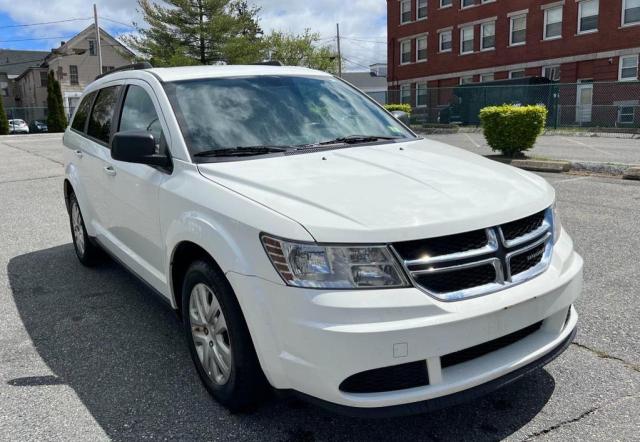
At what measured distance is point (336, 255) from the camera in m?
2.35

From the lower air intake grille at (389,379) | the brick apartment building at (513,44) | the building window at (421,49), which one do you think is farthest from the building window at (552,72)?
the lower air intake grille at (389,379)

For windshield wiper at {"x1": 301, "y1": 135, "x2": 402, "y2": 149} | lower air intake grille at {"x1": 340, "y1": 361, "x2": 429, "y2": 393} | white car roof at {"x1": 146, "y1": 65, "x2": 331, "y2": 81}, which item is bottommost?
lower air intake grille at {"x1": 340, "y1": 361, "x2": 429, "y2": 393}

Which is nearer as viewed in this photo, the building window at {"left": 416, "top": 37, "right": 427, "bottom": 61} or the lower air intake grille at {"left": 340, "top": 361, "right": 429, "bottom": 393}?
the lower air intake grille at {"left": 340, "top": 361, "right": 429, "bottom": 393}

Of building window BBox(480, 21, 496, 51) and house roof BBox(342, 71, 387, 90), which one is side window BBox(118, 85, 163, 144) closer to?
building window BBox(480, 21, 496, 51)

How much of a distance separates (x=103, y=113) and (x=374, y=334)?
3513 mm

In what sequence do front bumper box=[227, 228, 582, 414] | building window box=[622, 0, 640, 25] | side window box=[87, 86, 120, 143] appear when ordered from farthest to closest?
1. building window box=[622, 0, 640, 25]
2. side window box=[87, 86, 120, 143]
3. front bumper box=[227, 228, 582, 414]

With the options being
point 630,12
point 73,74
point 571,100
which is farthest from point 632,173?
A: point 73,74

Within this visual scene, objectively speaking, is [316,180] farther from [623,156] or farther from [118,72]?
[623,156]

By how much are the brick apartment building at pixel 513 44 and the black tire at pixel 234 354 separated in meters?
25.1

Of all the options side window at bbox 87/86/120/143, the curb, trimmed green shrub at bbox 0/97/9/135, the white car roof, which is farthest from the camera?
trimmed green shrub at bbox 0/97/9/135

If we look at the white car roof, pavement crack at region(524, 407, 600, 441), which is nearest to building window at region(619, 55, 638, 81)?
the white car roof

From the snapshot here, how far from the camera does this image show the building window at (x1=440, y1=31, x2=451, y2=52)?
121ft

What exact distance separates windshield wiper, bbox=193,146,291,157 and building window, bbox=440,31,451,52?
3602 cm

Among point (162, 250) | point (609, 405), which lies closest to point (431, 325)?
point (609, 405)
